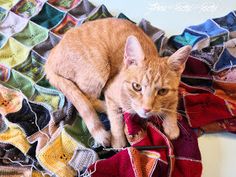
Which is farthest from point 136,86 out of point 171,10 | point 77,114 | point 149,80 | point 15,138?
point 171,10

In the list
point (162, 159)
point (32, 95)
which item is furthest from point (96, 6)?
point (162, 159)

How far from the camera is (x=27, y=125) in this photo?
131cm

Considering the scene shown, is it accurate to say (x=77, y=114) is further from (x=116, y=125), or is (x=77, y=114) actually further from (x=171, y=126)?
(x=171, y=126)

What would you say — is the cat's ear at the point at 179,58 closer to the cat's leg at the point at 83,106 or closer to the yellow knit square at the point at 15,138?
the cat's leg at the point at 83,106

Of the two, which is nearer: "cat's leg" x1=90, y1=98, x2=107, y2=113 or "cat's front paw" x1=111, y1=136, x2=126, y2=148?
"cat's front paw" x1=111, y1=136, x2=126, y2=148

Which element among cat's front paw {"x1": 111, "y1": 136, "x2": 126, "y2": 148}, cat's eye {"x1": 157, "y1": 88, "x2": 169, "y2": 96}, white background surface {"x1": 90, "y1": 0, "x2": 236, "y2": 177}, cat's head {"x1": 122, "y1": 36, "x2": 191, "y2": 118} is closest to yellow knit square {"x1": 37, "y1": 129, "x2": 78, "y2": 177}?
cat's front paw {"x1": 111, "y1": 136, "x2": 126, "y2": 148}

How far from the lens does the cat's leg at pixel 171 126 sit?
1.23 meters

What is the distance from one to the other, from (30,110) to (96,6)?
78 cm

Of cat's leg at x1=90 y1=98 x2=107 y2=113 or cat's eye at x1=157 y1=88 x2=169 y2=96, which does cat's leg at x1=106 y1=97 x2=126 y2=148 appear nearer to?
cat's leg at x1=90 y1=98 x2=107 y2=113

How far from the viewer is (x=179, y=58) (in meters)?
1.17

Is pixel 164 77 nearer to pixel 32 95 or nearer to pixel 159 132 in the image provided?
pixel 159 132

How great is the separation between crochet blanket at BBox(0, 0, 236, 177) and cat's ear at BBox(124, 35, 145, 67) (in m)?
0.20

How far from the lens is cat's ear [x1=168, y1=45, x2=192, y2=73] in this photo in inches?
45.1

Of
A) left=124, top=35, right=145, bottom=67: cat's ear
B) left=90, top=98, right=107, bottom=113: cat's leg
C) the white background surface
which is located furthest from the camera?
the white background surface
